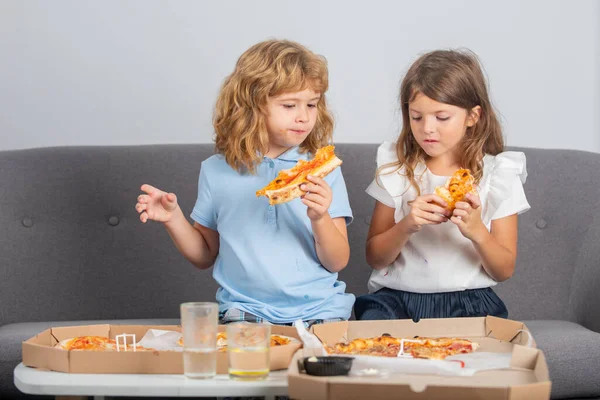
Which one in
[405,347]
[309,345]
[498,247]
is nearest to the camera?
[309,345]

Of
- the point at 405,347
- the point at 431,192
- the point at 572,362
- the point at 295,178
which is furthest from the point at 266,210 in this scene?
the point at 572,362

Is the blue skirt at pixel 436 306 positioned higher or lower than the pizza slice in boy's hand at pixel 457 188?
lower

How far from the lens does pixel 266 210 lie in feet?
7.25

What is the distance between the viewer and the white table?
1.36 m

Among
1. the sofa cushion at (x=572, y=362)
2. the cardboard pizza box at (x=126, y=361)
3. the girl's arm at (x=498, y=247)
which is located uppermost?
the girl's arm at (x=498, y=247)

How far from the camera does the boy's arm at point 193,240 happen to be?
2162 mm

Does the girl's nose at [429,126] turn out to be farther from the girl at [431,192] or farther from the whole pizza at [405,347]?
the whole pizza at [405,347]

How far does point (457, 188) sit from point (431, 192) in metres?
0.34

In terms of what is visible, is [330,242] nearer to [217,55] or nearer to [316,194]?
[316,194]

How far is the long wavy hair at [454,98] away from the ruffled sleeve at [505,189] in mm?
46

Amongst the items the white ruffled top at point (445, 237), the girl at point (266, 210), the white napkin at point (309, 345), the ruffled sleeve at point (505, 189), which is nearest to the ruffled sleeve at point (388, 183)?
the white ruffled top at point (445, 237)

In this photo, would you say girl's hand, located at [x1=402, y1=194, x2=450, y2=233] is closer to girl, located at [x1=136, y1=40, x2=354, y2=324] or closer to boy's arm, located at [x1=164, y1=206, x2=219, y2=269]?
girl, located at [x1=136, y1=40, x2=354, y2=324]

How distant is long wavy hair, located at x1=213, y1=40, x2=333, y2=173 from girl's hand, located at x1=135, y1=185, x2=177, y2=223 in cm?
25

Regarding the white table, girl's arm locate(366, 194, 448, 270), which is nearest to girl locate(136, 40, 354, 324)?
girl's arm locate(366, 194, 448, 270)
